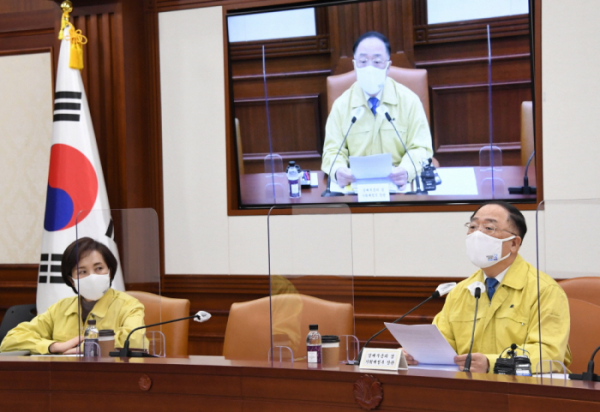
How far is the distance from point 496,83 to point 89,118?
2.26 m

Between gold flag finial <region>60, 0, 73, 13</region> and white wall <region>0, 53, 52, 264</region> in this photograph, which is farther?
white wall <region>0, 53, 52, 264</region>

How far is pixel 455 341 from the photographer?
2.64 m

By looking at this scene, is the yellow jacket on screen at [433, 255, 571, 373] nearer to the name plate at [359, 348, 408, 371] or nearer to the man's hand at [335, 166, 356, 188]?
the name plate at [359, 348, 408, 371]

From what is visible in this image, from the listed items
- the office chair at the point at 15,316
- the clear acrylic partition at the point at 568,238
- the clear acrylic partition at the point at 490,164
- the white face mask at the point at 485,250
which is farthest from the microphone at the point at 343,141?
the clear acrylic partition at the point at 568,238

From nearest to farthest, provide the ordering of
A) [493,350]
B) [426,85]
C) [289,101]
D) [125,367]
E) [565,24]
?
[125,367] → [493,350] → [565,24] → [426,85] → [289,101]

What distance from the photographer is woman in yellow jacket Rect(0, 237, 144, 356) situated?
2.69 m

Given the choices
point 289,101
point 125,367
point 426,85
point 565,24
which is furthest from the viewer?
point 289,101

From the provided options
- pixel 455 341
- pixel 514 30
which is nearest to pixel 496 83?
pixel 514 30

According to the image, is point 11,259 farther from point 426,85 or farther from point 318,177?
point 426,85

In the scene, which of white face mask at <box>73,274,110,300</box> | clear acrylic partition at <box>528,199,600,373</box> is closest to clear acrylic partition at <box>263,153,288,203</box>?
white face mask at <box>73,274,110,300</box>

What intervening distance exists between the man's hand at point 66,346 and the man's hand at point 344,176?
1.80 m

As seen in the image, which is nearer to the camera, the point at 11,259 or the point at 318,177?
the point at 318,177

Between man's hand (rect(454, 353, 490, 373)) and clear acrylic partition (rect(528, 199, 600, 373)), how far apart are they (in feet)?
1.51

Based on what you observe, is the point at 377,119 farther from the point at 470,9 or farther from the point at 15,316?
the point at 15,316
